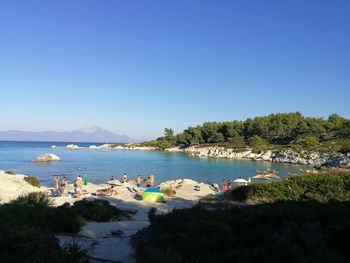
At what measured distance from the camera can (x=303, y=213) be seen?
25.9 ft

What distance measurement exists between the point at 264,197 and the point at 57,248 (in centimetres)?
1392

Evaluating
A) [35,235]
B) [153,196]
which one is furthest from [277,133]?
[35,235]

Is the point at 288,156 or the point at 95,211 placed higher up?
the point at 288,156

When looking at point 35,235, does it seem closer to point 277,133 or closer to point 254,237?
point 254,237

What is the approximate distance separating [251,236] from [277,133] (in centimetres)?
9776

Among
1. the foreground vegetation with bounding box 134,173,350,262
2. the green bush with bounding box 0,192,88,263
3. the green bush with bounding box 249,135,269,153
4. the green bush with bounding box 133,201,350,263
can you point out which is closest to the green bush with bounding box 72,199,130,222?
the green bush with bounding box 0,192,88,263

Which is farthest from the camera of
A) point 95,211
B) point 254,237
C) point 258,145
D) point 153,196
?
point 258,145

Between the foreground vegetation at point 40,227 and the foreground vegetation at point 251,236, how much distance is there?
151 cm

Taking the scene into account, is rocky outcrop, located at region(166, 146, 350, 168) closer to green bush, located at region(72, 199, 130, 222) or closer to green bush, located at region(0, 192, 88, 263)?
green bush, located at region(72, 199, 130, 222)

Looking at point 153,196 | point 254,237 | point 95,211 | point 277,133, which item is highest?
point 277,133

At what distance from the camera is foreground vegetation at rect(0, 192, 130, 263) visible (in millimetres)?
5633

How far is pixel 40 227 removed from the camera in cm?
865

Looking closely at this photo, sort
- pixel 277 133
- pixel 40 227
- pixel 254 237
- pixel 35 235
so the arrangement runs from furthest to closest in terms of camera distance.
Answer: pixel 277 133, pixel 40 227, pixel 254 237, pixel 35 235

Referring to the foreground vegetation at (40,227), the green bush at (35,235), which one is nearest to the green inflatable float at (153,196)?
the foreground vegetation at (40,227)
